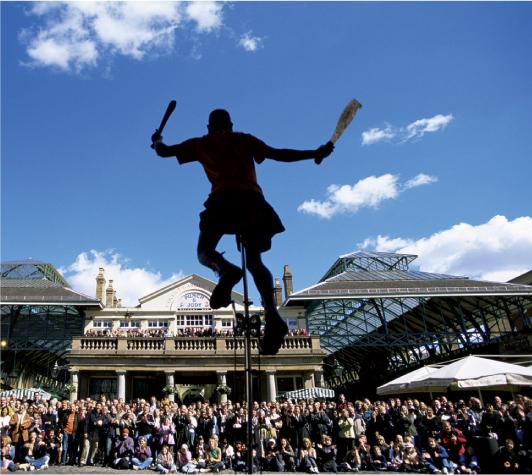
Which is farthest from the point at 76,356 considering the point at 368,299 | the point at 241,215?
the point at 241,215

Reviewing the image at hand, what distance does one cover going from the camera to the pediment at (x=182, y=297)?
1219 inches

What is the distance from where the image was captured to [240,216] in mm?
2963

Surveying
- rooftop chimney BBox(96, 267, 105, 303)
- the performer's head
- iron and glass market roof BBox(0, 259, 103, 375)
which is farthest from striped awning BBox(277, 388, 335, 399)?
rooftop chimney BBox(96, 267, 105, 303)

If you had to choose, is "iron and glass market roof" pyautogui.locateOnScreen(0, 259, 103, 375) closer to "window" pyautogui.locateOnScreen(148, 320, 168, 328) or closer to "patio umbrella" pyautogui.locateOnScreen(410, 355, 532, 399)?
"window" pyautogui.locateOnScreen(148, 320, 168, 328)

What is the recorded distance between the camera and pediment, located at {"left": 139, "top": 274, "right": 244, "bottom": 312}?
30953mm

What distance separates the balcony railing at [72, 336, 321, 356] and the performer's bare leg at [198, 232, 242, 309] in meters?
20.9

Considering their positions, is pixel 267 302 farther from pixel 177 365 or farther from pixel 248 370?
pixel 177 365

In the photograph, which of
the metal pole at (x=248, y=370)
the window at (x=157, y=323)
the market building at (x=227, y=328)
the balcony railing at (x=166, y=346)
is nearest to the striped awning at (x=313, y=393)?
the market building at (x=227, y=328)

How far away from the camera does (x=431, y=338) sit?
2881 cm

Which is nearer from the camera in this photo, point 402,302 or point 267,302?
point 267,302

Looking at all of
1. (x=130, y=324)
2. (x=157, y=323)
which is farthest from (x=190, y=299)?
(x=130, y=324)

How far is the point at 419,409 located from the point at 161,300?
22106mm

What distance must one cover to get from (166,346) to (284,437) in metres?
13.4

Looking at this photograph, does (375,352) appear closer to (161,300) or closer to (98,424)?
(161,300)
